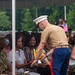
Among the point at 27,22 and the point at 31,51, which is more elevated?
the point at 27,22

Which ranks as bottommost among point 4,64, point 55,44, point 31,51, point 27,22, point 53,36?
point 4,64

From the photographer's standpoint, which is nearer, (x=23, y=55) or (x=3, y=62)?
(x=3, y=62)

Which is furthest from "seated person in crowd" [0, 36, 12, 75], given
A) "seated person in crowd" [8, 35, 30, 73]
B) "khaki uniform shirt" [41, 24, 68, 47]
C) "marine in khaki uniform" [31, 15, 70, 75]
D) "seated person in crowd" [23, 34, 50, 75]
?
"khaki uniform shirt" [41, 24, 68, 47]

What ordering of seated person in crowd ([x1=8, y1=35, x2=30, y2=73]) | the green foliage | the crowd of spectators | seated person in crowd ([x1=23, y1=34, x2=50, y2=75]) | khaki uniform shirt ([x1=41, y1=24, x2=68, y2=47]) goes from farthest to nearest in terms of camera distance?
the green foliage < seated person in crowd ([x1=23, y1=34, x2=50, y2=75]) < seated person in crowd ([x1=8, y1=35, x2=30, y2=73]) < the crowd of spectators < khaki uniform shirt ([x1=41, y1=24, x2=68, y2=47])

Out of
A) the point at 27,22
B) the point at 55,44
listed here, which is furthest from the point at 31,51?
the point at 55,44

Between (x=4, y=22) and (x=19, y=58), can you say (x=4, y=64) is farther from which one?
(x=4, y=22)

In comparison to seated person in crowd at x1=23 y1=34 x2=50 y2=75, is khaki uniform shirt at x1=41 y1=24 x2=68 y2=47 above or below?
above

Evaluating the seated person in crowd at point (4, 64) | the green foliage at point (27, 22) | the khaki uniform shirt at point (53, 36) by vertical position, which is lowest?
the seated person in crowd at point (4, 64)

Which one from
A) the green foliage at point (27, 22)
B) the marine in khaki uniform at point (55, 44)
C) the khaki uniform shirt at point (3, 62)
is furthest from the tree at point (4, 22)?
the marine in khaki uniform at point (55, 44)

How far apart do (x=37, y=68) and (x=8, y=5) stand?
1704 millimetres

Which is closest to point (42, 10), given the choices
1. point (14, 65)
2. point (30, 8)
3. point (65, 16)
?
point (30, 8)

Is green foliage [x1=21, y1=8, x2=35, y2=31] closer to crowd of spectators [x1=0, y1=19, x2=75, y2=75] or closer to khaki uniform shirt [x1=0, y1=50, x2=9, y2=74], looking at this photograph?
crowd of spectators [x1=0, y1=19, x2=75, y2=75]

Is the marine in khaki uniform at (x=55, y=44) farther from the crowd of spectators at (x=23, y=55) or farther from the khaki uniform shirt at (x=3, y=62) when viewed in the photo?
the khaki uniform shirt at (x=3, y=62)

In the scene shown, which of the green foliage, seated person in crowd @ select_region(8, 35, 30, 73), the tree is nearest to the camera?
seated person in crowd @ select_region(8, 35, 30, 73)
